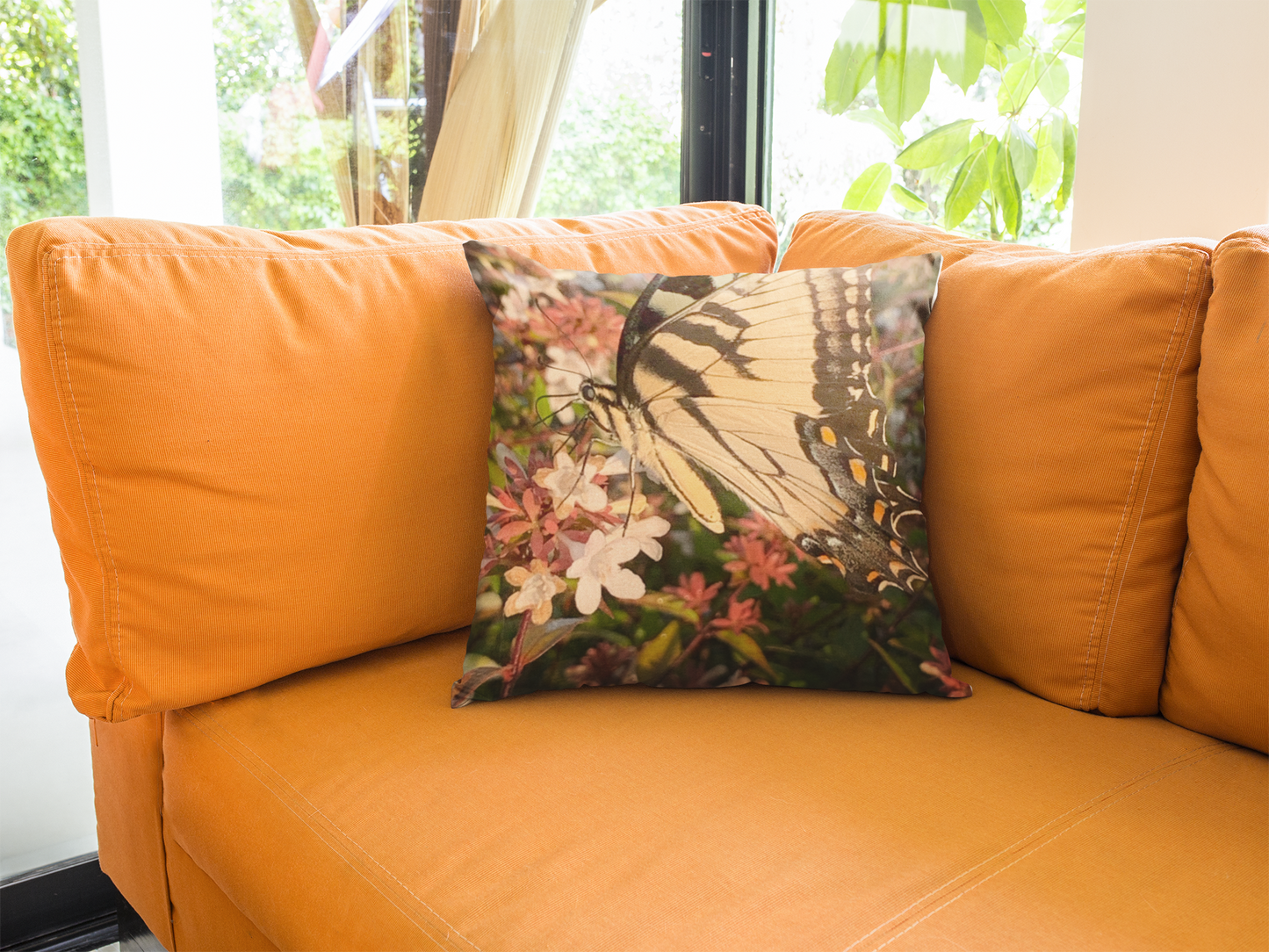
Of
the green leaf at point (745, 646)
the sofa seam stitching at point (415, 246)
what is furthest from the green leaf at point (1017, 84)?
the green leaf at point (745, 646)

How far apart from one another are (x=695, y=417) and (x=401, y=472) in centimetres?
33

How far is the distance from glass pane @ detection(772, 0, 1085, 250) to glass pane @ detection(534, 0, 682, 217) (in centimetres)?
25

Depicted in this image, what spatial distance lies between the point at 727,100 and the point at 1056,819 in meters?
1.69

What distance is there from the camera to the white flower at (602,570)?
3.29ft

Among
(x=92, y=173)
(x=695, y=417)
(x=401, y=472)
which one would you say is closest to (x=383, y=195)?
(x=92, y=173)

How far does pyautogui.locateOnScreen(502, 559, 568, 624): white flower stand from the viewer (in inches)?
39.4

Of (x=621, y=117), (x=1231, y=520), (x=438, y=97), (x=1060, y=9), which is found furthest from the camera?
(x=621, y=117)

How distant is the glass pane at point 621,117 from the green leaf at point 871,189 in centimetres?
46

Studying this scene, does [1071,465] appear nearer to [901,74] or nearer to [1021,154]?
[1021,154]

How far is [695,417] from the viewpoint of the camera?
1.04 meters

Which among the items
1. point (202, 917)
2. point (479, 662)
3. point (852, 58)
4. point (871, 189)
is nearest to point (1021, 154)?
point (871, 189)

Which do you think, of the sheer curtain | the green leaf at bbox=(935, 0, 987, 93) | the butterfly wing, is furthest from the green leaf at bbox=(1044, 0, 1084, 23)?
the sheer curtain

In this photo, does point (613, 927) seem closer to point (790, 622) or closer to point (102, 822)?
point (790, 622)

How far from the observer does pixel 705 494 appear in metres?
1.02
